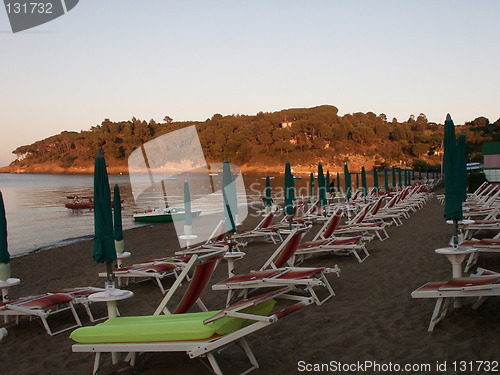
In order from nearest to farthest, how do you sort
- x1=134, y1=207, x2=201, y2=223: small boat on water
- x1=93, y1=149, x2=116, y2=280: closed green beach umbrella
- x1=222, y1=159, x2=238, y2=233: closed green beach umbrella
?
x1=93, y1=149, x2=116, y2=280: closed green beach umbrella < x1=222, y1=159, x2=238, y2=233: closed green beach umbrella < x1=134, y1=207, x2=201, y2=223: small boat on water

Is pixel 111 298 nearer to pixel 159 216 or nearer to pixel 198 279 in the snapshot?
pixel 198 279

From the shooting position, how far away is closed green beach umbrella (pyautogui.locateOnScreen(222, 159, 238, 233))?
23.2 ft

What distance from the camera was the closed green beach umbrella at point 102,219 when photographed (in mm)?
4328

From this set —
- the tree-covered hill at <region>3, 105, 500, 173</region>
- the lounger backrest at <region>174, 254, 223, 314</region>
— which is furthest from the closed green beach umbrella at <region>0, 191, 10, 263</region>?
the tree-covered hill at <region>3, 105, 500, 173</region>

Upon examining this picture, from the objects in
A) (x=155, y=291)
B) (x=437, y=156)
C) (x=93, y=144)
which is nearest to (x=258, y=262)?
(x=155, y=291)

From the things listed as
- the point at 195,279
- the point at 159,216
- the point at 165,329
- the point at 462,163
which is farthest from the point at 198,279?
the point at 159,216

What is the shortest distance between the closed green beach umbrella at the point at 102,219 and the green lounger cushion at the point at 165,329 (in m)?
1.18

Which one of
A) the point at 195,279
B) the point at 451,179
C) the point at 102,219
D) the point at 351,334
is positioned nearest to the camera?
the point at 195,279

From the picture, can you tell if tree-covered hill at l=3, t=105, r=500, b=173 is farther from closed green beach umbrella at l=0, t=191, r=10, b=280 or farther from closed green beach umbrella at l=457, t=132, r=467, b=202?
closed green beach umbrella at l=0, t=191, r=10, b=280

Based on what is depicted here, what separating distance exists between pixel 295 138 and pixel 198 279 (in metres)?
80.8

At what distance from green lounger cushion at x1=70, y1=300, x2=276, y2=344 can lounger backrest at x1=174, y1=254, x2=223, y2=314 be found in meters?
0.32

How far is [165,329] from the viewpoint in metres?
2.95

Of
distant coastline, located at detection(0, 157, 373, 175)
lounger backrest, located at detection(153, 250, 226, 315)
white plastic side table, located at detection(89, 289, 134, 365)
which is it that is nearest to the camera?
lounger backrest, located at detection(153, 250, 226, 315)

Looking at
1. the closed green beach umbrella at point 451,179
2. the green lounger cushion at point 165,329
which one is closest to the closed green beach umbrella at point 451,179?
the closed green beach umbrella at point 451,179
